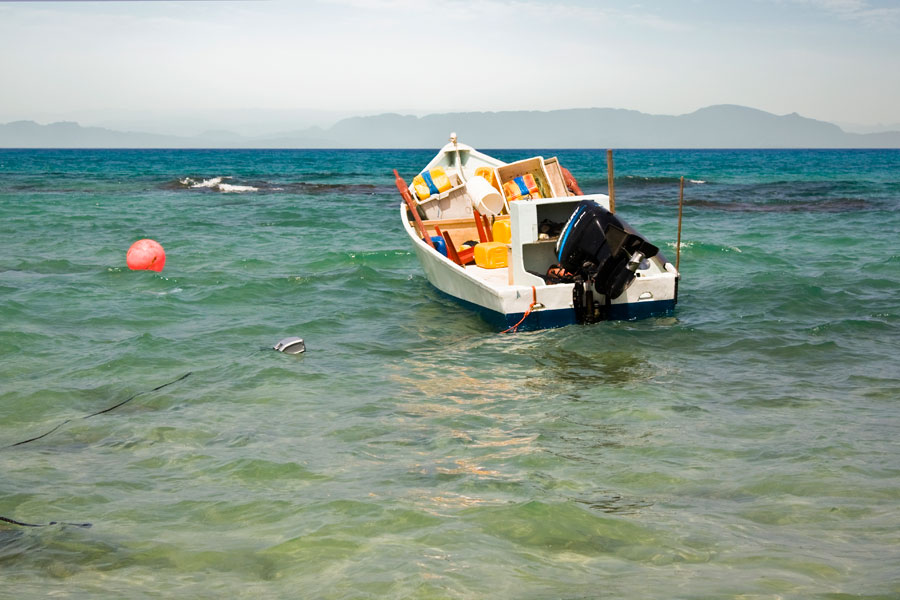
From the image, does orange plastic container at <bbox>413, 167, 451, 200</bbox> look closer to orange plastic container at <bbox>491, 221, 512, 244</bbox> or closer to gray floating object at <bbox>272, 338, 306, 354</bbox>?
orange plastic container at <bbox>491, 221, 512, 244</bbox>

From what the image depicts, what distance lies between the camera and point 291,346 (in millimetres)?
11039

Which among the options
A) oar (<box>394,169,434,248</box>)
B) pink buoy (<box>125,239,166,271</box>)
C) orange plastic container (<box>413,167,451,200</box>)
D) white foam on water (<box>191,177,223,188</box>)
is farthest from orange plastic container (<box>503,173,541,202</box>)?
white foam on water (<box>191,177,223,188</box>)

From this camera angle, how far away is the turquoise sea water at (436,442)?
5348 millimetres

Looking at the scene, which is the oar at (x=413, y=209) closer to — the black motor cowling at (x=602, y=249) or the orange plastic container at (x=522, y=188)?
the orange plastic container at (x=522, y=188)

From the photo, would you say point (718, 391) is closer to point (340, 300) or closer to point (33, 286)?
point (340, 300)

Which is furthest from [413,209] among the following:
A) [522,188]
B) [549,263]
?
[549,263]

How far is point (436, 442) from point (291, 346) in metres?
3.93

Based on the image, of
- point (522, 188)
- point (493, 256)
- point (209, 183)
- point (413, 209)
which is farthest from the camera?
point (209, 183)

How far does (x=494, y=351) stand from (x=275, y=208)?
2424 centimetres

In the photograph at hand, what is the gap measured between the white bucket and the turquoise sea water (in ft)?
6.09

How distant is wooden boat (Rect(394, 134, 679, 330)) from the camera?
11.6 metres

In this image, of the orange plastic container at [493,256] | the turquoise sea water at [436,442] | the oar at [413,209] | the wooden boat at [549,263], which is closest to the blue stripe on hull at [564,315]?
the wooden boat at [549,263]

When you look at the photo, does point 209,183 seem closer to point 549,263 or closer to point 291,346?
point 549,263

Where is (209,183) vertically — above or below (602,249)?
above
